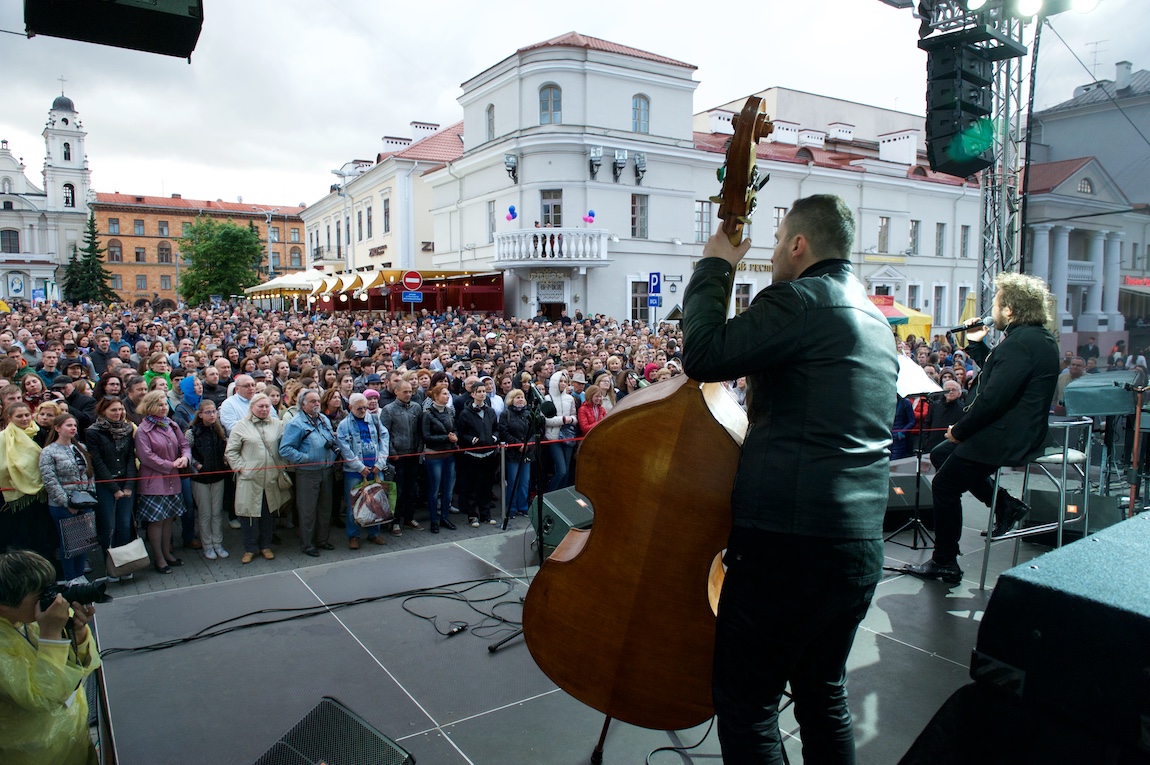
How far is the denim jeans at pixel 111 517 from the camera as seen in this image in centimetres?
607

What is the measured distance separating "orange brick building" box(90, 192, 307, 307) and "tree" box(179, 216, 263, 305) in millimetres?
24752

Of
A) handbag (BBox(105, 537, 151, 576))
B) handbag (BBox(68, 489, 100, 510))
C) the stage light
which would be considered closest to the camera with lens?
handbag (BBox(105, 537, 151, 576))

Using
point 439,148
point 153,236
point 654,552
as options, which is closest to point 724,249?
point 654,552

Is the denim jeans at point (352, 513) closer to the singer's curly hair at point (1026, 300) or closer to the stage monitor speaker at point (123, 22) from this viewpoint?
the stage monitor speaker at point (123, 22)

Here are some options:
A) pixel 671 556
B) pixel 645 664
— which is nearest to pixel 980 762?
pixel 671 556

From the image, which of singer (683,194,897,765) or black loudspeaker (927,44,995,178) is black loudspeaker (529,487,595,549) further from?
black loudspeaker (927,44,995,178)

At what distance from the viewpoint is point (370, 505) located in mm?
6664

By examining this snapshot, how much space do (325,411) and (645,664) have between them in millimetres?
5911

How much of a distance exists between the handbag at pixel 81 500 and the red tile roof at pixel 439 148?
31.2 m

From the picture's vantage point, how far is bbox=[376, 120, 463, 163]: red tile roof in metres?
35.7

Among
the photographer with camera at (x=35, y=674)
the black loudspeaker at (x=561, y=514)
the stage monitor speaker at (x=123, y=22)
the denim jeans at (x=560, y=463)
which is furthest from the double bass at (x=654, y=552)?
the denim jeans at (x=560, y=463)

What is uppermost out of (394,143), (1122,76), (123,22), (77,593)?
(394,143)

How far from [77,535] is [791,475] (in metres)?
5.59

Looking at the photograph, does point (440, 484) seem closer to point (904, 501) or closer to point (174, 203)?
point (904, 501)
